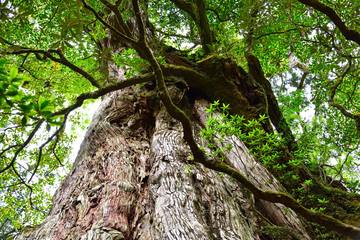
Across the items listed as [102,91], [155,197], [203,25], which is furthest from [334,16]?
[102,91]

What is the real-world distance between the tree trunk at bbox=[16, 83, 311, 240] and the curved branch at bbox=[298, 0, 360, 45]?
183 centimetres

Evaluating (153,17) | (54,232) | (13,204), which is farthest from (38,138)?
(54,232)

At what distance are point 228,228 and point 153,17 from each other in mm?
7092

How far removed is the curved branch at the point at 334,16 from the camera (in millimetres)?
3611

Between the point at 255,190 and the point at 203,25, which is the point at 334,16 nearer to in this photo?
the point at 255,190

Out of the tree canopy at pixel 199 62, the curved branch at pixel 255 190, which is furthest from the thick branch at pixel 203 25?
the curved branch at pixel 255 190

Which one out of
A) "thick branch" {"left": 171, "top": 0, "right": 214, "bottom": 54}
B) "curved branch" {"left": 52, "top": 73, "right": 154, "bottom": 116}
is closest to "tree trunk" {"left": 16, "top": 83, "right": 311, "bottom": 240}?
"curved branch" {"left": 52, "top": 73, "right": 154, "bottom": 116}

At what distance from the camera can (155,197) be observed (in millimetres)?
3643

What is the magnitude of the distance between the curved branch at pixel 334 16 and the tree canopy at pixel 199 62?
1 centimetres

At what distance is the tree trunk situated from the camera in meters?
3.16

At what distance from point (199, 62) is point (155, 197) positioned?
3.03 metres

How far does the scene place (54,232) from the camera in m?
3.28

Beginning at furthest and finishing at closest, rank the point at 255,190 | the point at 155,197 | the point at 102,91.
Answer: the point at 102,91
the point at 155,197
the point at 255,190

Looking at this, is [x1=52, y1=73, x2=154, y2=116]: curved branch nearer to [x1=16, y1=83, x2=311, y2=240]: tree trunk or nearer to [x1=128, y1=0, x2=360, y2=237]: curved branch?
[x1=16, y1=83, x2=311, y2=240]: tree trunk
